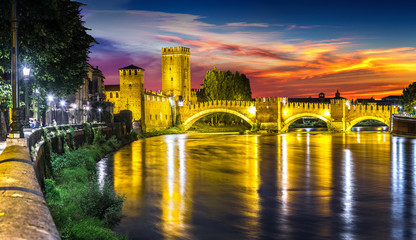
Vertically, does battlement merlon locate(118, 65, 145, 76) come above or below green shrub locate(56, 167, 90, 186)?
above

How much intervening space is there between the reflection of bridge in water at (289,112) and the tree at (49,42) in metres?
37.0

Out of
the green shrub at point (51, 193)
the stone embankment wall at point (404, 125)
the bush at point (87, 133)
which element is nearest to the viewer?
the green shrub at point (51, 193)

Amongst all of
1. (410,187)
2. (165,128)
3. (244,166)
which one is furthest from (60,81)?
(165,128)

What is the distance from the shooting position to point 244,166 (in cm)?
2386

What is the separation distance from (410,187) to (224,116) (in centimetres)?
4351

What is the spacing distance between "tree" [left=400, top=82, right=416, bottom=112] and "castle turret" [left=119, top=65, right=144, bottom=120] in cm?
3702

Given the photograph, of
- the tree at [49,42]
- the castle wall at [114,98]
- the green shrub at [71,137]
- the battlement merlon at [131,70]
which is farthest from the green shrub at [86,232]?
the castle wall at [114,98]

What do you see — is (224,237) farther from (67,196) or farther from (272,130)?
(272,130)

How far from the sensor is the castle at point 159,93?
48.2m

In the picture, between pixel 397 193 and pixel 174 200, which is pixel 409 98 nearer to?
pixel 397 193

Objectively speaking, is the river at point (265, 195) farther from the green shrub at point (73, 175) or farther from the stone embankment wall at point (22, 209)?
the stone embankment wall at point (22, 209)

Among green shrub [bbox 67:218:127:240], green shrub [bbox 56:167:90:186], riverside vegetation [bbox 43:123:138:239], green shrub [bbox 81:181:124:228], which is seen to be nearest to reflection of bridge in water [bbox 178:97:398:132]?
riverside vegetation [bbox 43:123:138:239]

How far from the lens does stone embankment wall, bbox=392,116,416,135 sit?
1872 inches

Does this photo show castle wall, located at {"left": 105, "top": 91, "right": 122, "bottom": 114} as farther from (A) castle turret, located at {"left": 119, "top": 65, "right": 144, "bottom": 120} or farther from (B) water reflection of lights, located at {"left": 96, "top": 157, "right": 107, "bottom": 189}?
(B) water reflection of lights, located at {"left": 96, "top": 157, "right": 107, "bottom": 189}
